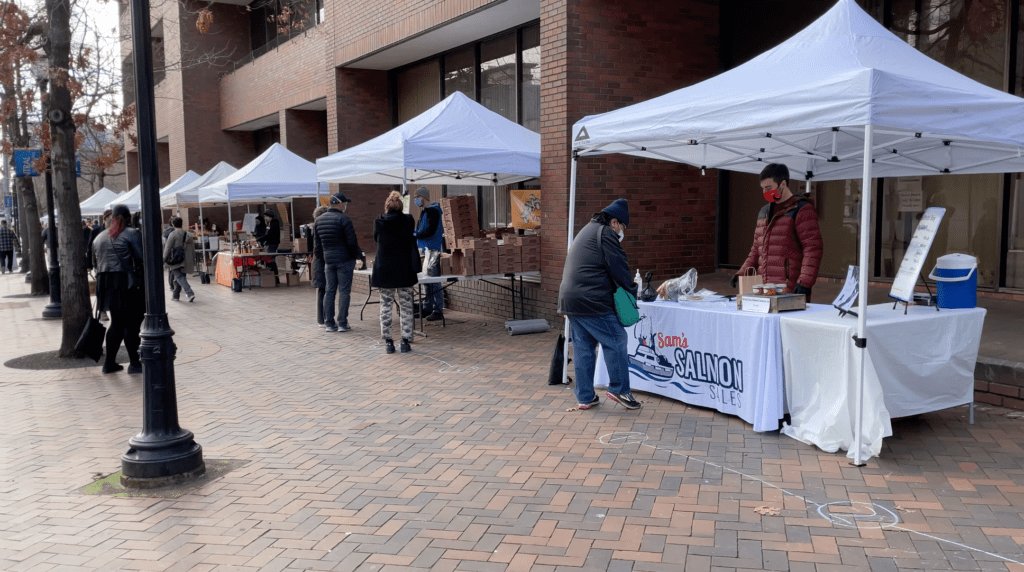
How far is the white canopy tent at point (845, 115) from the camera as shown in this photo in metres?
4.81

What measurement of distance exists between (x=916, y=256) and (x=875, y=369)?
90 cm

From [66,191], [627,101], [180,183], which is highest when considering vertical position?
[627,101]

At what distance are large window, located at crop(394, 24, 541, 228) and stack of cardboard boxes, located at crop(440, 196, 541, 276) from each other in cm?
313

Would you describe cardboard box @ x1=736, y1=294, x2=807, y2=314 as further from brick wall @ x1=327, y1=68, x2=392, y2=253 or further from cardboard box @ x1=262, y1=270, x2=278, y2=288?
cardboard box @ x1=262, y1=270, x2=278, y2=288

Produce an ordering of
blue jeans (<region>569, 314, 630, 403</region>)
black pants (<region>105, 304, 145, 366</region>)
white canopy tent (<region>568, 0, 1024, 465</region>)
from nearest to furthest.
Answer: white canopy tent (<region>568, 0, 1024, 465</region>), blue jeans (<region>569, 314, 630, 403</region>), black pants (<region>105, 304, 145, 366</region>)

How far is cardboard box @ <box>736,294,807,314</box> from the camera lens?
5605 mm

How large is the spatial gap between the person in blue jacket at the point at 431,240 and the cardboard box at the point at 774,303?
5334 millimetres

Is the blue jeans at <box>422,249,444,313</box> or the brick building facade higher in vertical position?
the brick building facade

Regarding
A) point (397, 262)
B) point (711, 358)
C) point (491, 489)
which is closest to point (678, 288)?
point (711, 358)

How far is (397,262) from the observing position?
351 inches

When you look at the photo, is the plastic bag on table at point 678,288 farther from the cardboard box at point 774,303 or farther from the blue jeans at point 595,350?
the cardboard box at point 774,303

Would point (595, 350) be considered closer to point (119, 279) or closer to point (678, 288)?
point (678, 288)

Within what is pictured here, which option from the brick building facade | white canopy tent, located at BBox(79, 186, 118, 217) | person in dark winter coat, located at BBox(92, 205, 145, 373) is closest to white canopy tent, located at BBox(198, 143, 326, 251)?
the brick building facade

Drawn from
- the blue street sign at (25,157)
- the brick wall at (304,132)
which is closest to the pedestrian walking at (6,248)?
Answer: the brick wall at (304,132)
